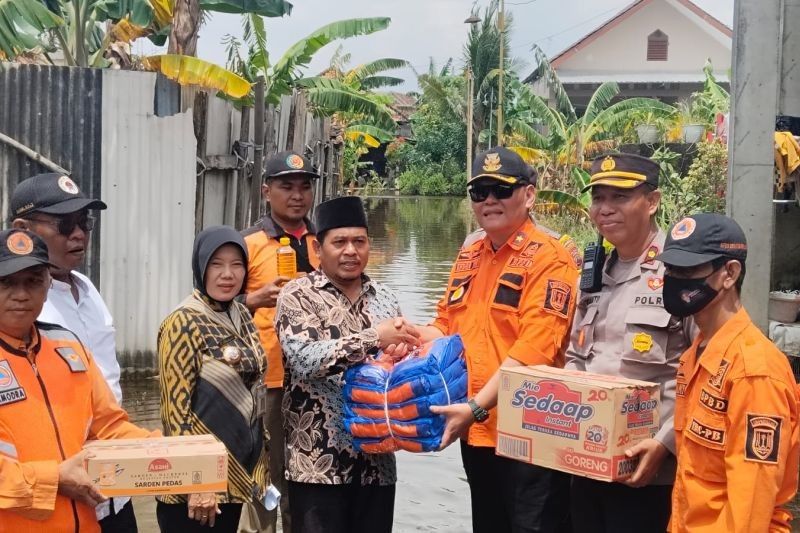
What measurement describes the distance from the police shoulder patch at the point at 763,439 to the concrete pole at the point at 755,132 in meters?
3.93

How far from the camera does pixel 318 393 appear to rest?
390 cm

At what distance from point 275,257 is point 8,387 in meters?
2.30

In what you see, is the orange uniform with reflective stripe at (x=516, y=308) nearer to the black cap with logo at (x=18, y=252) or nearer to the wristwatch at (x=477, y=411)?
the wristwatch at (x=477, y=411)

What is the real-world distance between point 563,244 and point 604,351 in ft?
2.35

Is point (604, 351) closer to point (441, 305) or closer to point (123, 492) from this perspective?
point (441, 305)

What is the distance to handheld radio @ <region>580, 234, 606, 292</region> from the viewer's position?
3.76 m

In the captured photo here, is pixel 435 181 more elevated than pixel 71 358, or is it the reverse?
pixel 435 181

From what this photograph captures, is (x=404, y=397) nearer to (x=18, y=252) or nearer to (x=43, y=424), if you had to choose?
(x=43, y=424)

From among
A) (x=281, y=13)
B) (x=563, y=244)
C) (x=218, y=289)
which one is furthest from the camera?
(x=281, y=13)

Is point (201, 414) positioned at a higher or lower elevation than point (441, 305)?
lower

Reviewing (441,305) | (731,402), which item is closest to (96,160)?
(441,305)

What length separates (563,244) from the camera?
421 centimetres

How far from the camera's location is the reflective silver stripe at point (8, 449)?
2820 mm

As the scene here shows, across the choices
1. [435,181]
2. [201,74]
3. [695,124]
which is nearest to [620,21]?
[435,181]
